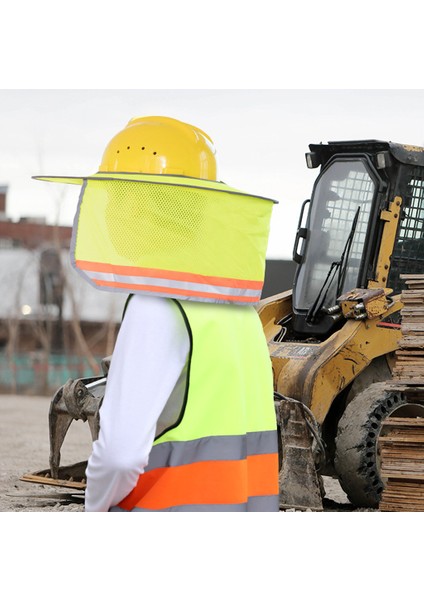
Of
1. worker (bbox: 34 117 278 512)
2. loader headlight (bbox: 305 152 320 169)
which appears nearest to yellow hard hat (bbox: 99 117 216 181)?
worker (bbox: 34 117 278 512)

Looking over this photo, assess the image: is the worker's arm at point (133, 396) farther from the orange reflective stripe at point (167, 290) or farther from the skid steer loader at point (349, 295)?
the skid steer loader at point (349, 295)

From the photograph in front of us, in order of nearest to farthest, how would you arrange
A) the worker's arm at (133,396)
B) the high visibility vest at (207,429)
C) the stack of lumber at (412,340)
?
the worker's arm at (133,396), the high visibility vest at (207,429), the stack of lumber at (412,340)

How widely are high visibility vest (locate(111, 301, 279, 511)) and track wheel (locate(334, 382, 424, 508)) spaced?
4632 millimetres

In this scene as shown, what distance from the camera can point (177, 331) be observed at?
2.79 m

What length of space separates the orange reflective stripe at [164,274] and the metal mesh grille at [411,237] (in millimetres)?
5534

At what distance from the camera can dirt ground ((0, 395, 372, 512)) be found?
25.2 ft

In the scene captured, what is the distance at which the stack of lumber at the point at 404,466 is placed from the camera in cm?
668

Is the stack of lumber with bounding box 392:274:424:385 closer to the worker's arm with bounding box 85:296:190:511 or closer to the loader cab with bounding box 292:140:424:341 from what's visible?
the loader cab with bounding box 292:140:424:341

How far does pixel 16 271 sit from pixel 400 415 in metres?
14.6

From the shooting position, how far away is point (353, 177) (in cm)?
849

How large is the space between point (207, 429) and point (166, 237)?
1.80 ft

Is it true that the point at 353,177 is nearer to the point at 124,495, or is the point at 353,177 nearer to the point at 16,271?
the point at 124,495

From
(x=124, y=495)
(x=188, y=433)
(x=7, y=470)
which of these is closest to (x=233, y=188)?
(x=188, y=433)

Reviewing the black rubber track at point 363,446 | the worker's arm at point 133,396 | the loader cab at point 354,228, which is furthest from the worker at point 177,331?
the loader cab at point 354,228
